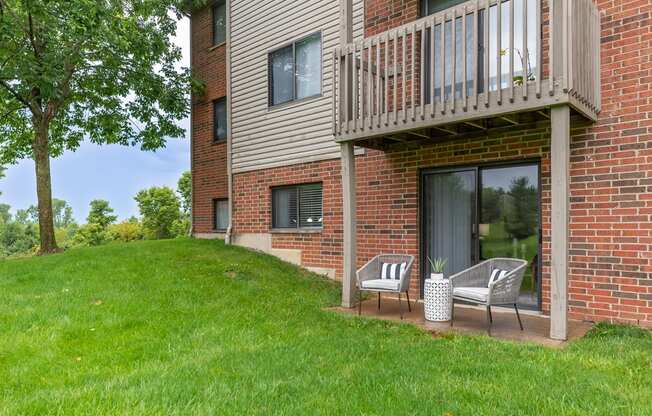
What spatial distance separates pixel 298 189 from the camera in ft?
29.8

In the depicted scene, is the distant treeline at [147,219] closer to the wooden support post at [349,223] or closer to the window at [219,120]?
the window at [219,120]

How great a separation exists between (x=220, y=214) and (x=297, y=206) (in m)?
3.67

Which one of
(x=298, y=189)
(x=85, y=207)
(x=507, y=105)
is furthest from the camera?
(x=85, y=207)

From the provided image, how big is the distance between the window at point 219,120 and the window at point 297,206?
3.22 m

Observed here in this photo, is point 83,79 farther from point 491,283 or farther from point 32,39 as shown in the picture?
point 491,283

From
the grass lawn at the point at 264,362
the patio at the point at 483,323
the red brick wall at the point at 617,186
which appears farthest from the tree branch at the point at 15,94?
the red brick wall at the point at 617,186

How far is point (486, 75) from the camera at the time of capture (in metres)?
4.75

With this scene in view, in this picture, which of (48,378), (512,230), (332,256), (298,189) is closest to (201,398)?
(48,378)

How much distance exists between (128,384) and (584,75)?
5.32m

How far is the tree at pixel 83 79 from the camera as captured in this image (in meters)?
9.52

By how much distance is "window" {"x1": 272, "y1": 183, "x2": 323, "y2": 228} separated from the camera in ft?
28.6

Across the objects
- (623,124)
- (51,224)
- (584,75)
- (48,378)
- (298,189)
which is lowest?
(48,378)

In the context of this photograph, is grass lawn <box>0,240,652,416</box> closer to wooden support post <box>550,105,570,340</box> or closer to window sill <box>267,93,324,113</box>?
wooden support post <box>550,105,570,340</box>

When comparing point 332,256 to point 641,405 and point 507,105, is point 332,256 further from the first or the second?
point 641,405
